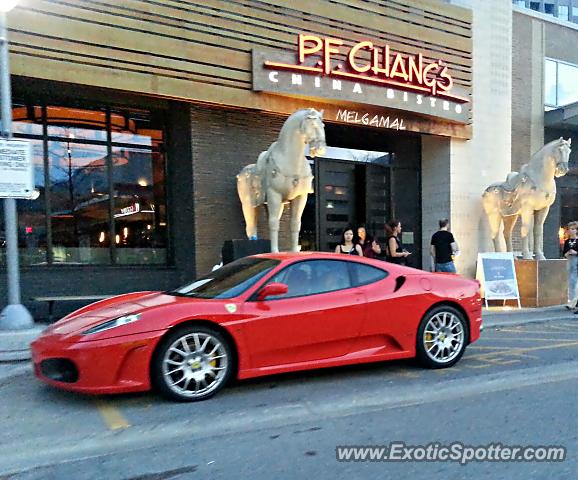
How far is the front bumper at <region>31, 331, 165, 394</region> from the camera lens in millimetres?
3879

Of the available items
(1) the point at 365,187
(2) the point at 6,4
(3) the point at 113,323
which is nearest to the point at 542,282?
(1) the point at 365,187

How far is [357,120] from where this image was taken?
11266 millimetres

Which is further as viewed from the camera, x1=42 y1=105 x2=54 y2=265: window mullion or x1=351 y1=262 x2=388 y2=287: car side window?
x1=42 y1=105 x2=54 y2=265: window mullion

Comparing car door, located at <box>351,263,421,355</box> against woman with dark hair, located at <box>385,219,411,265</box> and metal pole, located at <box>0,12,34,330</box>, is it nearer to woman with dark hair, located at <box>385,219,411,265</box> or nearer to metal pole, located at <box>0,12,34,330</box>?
woman with dark hair, located at <box>385,219,411,265</box>

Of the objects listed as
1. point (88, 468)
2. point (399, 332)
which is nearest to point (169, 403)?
point (88, 468)

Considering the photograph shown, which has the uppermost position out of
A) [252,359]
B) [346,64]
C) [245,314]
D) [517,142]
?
[346,64]

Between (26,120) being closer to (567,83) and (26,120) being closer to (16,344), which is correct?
(16,344)

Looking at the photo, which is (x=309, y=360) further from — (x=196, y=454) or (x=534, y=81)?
(x=534, y=81)

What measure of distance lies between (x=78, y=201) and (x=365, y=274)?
7.19 m

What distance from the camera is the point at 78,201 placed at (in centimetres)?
994

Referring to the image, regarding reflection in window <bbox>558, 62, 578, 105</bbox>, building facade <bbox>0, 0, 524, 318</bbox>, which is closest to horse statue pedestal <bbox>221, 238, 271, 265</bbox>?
building facade <bbox>0, 0, 524, 318</bbox>

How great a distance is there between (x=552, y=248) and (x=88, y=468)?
16.0 m

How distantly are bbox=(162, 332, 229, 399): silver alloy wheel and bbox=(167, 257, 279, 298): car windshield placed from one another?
53cm

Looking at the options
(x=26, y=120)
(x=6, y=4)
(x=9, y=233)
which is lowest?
(x=9, y=233)
